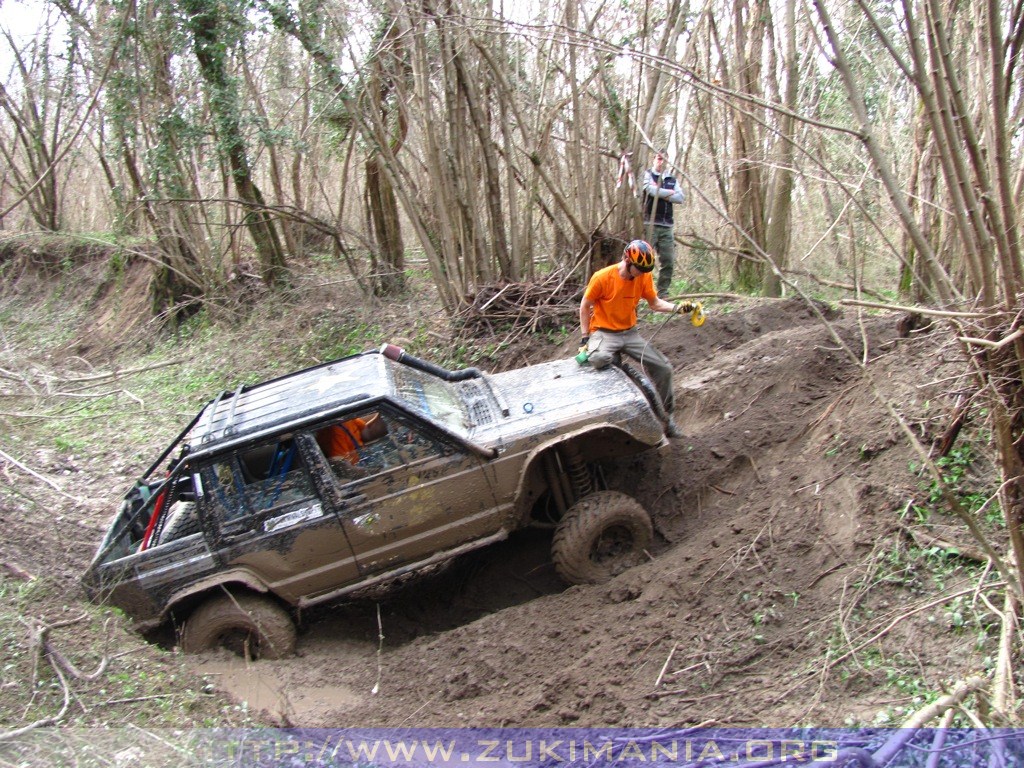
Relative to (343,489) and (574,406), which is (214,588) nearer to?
(343,489)

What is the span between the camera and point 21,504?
7.39 meters

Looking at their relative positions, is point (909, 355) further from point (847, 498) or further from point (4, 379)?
point (4, 379)

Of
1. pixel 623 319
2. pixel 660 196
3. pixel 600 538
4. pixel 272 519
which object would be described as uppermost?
pixel 660 196

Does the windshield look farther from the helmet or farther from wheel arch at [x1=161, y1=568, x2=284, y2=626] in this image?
the helmet

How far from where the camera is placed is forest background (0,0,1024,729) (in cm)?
305

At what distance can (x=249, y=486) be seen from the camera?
5.30 metres

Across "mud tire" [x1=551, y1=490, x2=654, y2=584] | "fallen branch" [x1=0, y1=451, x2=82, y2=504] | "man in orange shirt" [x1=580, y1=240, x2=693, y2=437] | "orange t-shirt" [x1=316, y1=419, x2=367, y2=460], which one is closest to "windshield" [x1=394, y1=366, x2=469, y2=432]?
"orange t-shirt" [x1=316, y1=419, x2=367, y2=460]

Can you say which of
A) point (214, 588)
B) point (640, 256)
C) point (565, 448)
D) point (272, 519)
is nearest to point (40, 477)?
point (214, 588)

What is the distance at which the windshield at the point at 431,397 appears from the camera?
551 centimetres

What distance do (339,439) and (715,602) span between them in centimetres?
270

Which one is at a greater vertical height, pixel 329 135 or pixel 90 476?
pixel 329 135

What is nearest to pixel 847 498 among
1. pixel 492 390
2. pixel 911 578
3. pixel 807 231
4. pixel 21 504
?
pixel 911 578

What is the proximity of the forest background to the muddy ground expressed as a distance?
2.11 ft

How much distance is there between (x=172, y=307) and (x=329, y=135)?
4499 millimetres
